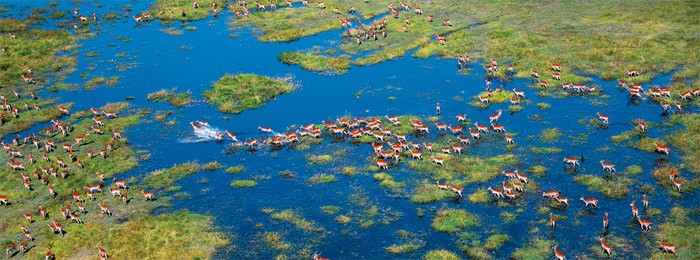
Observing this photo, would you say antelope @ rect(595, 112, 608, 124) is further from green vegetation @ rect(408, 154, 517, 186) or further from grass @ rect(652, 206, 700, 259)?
grass @ rect(652, 206, 700, 259)

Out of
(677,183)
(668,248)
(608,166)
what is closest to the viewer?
(668,248)

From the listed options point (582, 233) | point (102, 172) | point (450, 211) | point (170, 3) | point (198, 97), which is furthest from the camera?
point (170, 3)

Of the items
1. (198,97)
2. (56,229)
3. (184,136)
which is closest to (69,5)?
(198,97)

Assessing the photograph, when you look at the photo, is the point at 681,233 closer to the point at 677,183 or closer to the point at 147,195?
the point at 677,183

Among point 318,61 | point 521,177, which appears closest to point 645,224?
point 521,177

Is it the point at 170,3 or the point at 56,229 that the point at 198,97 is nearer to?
the point at 56,229

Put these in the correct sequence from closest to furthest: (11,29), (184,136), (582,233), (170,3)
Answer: (582,233) → (184,136) → (11,29) → (170,3)

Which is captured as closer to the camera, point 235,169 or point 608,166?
point 608,166

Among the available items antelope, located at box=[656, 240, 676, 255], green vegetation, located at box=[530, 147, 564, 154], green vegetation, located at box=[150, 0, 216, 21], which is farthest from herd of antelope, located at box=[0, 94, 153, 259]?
green vegetation, located at box=[150, 0, 216, 21]
